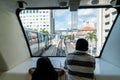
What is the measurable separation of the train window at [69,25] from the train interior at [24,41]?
0.13 meters

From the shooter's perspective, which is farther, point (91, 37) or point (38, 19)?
point (91, 37)

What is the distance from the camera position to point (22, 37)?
16.2 ft

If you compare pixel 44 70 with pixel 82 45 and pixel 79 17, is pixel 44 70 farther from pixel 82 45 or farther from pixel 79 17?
pixel 79 17

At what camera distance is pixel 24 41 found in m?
5.12

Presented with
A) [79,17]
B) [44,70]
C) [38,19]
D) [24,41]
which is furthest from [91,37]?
[44,70]

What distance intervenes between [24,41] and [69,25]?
4.34 ft

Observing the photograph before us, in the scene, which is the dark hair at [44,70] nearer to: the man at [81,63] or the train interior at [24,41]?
the man at [81,63]

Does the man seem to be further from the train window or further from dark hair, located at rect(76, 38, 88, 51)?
the train window

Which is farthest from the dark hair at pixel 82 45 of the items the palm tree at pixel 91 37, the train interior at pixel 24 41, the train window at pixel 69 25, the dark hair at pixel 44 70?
the palm tree at pixel 91 37

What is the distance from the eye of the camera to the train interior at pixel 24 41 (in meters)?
3.50

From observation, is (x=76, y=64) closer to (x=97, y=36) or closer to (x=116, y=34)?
(x=116, y=34)

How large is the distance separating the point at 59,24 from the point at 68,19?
0.29 metres

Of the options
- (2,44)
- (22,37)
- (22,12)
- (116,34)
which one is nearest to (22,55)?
(22,37)

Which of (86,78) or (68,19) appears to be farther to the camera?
(68,19)
